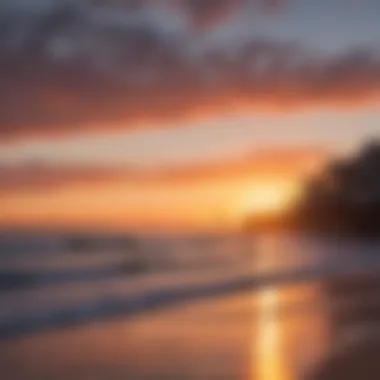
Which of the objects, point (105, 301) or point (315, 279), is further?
point (315, 279)

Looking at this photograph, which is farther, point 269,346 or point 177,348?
point 269,346

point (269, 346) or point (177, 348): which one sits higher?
point (177, 348)

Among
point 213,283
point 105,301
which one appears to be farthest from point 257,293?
point 105,301

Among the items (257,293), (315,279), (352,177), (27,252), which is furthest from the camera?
(352,177)

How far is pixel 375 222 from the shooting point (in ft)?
169

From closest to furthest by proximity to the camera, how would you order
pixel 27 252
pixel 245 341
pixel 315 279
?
1. pixel 245 341
2. pixel 315 279
3. pixel 27 252

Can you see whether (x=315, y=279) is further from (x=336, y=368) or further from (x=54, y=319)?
(x=336, y=368)

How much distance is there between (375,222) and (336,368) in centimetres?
4444

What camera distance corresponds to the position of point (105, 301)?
15.1 metres

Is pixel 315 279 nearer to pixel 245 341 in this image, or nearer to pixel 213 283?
pixel 213 283

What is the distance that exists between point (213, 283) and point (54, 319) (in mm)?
8112

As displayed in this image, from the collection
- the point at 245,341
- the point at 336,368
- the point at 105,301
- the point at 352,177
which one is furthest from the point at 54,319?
the point at 352,177

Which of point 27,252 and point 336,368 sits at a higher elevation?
point 27,252

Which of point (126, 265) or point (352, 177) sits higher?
point (352, 177)
